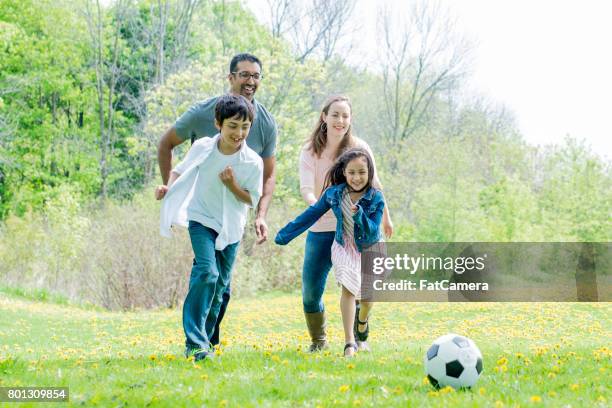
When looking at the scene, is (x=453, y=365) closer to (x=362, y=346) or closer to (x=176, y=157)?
(x=362, y=346)

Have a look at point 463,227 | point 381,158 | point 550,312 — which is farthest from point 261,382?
point 381,158

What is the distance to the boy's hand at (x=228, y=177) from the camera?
18.0ft

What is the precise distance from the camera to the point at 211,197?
5.66 meters

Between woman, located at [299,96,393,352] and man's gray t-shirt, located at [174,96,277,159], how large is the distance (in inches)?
16.3

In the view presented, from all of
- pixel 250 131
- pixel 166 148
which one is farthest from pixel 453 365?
pixel 166 148

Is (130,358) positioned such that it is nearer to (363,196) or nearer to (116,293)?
(363,196)

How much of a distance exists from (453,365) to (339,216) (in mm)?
1698

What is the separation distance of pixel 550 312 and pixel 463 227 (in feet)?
27.6

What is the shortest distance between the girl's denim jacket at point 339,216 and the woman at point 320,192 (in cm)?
19

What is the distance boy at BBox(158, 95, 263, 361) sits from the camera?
5.46m

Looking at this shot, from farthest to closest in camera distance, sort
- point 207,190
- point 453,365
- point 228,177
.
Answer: point 207,190 < point 228,177 < point 453,365

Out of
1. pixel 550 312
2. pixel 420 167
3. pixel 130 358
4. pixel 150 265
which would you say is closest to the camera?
pixel 130 358

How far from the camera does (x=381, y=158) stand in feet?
112

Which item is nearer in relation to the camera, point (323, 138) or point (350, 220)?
point (350, 220)
